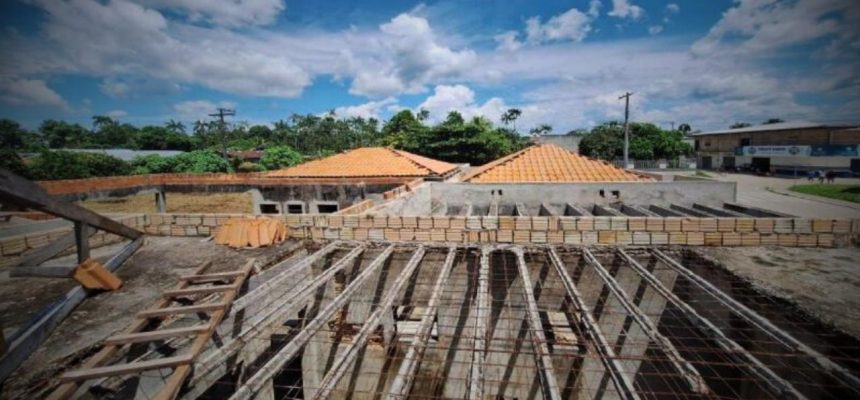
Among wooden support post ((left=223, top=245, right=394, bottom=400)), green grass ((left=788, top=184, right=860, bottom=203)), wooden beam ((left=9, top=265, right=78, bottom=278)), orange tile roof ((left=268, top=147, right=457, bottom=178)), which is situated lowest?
green grass ((left=788, top=184, right=860, bottom=203))

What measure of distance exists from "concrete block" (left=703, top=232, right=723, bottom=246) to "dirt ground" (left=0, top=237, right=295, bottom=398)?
610 centimetres

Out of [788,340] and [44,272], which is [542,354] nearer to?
[788,340]

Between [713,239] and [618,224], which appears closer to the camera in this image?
[713,239]

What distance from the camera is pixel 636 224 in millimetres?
5645

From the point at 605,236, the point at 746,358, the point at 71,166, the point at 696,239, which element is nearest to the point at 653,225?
the point at 696,239

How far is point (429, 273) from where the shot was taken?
5520 millimetres

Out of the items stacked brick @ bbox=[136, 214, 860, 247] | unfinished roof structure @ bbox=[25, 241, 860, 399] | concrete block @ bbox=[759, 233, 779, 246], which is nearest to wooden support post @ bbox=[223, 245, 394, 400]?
unfinished roof structure @ bbox=[25, 241, 860, 399]

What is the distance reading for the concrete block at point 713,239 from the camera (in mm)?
5441

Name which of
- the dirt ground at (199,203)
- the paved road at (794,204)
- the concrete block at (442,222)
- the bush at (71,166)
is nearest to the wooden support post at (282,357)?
the concrete block at (442,222)

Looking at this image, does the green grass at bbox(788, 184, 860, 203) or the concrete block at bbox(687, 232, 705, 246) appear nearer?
the concrete block at bbox(687, 232, 705, 246)

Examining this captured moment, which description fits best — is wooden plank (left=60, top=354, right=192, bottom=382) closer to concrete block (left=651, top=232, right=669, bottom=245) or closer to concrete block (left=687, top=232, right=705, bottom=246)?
concrete block (left=651, top=232, right=669, bottom=245)

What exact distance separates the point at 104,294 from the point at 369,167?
42.9 ft

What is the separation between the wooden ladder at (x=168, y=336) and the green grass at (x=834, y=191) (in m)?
28.6

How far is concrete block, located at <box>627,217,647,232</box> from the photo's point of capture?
5.61m
